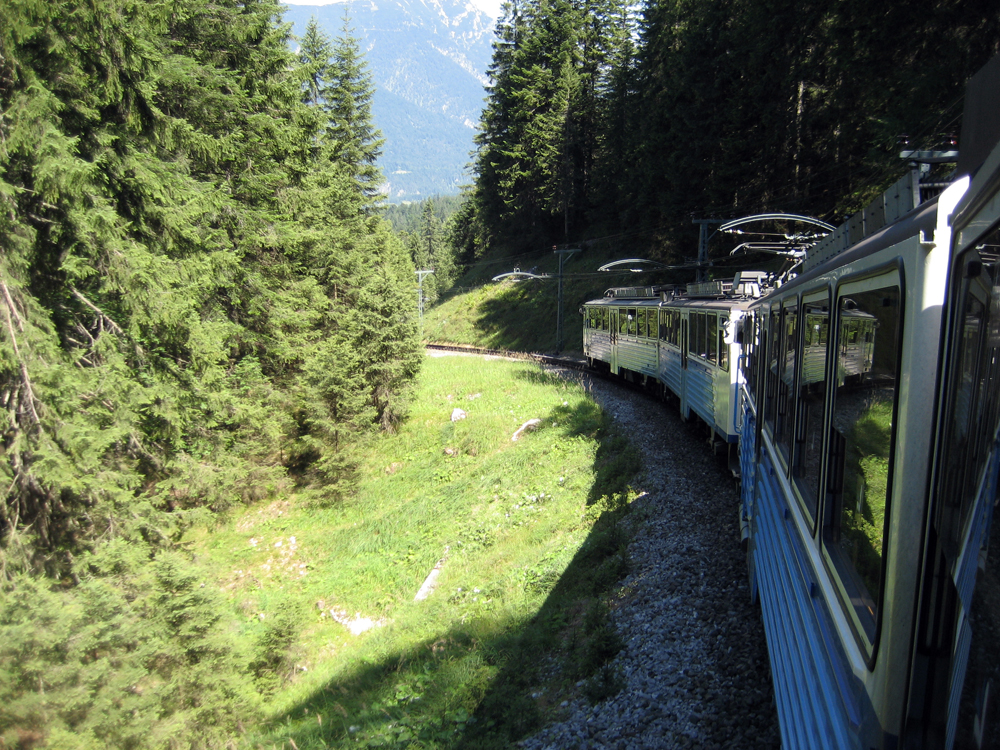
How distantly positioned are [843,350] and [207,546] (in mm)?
13985

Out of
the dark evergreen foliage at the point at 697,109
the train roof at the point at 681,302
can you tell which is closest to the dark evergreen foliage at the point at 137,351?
the train roof at the point at 681,302

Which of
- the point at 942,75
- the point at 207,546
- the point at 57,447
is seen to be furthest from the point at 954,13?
the point at 207,546

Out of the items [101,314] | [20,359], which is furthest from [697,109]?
[20,359]

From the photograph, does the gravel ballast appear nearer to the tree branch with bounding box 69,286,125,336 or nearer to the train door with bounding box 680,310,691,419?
the train door with bounding box 680,310,691,419

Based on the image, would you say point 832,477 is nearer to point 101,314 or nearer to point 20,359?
point 20,359

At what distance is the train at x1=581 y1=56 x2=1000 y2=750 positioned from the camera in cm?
131

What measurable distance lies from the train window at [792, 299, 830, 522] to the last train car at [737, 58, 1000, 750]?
0.03m

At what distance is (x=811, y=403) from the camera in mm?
3084

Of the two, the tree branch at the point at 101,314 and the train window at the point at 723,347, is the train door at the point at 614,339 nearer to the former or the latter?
the train window at the point at 723,347

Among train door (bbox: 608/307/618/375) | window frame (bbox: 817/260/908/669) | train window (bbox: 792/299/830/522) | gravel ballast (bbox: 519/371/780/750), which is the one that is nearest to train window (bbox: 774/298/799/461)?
train window (bbox: 792/299/830/522)

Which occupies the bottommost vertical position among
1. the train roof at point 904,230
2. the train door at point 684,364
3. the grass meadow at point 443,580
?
the grass meadow at point 443,580

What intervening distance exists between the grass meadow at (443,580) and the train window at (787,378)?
3088 millimetres

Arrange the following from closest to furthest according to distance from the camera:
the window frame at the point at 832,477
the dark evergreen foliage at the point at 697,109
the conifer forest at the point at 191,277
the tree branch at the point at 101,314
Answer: the window frame at the point at 832,477, the conifer forest at the point at 191,277, the tree branch at the point at 101,314, the dark evergreen foliage at the point at 697,109

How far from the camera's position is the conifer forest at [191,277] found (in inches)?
308
